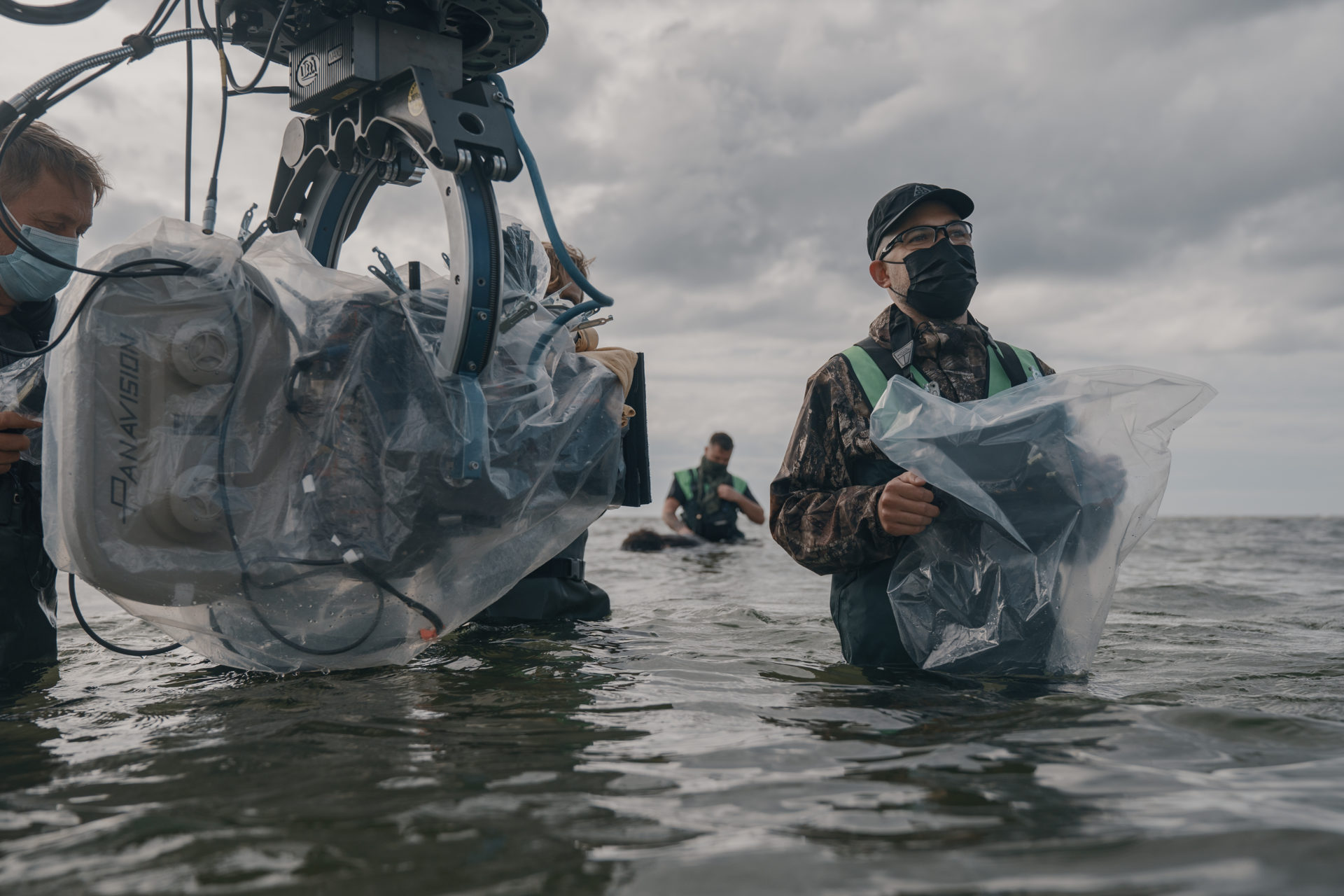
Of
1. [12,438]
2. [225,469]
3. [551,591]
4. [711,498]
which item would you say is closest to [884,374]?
[551,591]

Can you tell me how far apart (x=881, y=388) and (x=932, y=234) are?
0.59m

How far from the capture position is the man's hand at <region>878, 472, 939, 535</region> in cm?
283

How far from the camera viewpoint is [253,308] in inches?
105

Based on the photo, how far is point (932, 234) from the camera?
10.7 ft

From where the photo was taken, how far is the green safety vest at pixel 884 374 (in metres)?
3.12

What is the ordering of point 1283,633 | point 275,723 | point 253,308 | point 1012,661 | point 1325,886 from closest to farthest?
point 1325,886 → point 275,723 → point 253,308 → point 1012,661 → point 1283,633

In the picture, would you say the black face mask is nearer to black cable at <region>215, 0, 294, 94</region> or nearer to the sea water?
the sea water

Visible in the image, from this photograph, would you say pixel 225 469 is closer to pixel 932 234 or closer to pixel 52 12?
pixel 52 12

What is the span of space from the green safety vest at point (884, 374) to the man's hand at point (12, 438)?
245 centimetres

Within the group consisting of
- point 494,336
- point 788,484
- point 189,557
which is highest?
point 494,336

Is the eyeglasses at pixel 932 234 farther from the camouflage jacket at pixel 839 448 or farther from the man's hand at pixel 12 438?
the man's hand at pixel 12 438

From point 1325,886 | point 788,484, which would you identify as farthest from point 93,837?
point 788,484

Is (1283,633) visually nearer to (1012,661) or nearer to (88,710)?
(1012,661)

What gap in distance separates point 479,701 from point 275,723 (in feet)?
1.76
